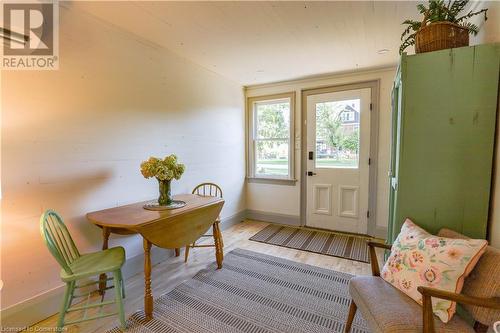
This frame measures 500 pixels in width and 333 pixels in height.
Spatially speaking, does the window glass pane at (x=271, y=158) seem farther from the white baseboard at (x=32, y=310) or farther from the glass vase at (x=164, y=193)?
the white baseboard at (x=32, y=310)

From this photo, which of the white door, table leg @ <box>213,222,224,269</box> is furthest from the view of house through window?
table leg @ <box>213,222,224,269</box>

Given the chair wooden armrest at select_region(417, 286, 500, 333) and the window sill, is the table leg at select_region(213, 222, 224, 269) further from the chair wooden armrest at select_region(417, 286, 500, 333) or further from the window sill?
the chair wooden armrest at select_region(417, 286, 500, 333)

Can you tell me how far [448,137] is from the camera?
140cm

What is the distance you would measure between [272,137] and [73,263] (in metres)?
3.06

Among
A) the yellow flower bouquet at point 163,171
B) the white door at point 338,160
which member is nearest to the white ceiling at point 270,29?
the white door at point 338,160

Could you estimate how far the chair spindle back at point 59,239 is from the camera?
1.46 meters

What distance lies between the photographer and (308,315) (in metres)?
1.76

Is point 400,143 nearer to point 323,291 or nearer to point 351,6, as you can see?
point 351,6

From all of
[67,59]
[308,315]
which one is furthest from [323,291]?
[67,59]

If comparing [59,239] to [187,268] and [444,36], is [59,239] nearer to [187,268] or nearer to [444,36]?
[187,268]

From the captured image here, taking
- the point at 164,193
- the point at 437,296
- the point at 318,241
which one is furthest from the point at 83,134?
the point at 318,241

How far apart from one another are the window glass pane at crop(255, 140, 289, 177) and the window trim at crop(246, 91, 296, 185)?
0.07 m

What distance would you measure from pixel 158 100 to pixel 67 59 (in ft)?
2.79

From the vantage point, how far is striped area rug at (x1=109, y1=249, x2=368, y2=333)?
1654mm
